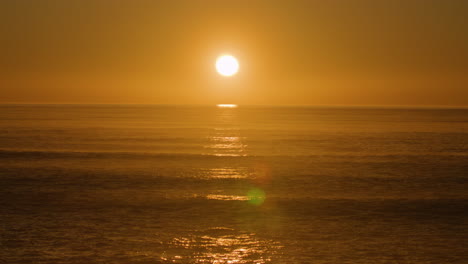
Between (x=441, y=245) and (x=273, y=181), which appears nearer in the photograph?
(x=441, y=245)

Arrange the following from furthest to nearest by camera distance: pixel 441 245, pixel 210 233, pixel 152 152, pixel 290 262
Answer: pixel 152 152, pixel 210 233, pixel 441 245, pixel 290 262

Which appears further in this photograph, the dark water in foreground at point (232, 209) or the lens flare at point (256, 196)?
the lens flare at point (256, 196)

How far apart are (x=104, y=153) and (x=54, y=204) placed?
1462 centimetres

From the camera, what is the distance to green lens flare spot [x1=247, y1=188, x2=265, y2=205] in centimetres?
1600

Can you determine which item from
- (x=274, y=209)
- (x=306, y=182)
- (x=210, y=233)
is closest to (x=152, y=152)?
(x=306, y=182)

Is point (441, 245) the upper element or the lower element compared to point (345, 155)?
lower

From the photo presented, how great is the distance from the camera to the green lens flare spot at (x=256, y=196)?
52.5 feet

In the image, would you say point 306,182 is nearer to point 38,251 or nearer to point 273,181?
point 273,181

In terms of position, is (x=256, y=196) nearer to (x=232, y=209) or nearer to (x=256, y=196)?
(x=256, y=196)

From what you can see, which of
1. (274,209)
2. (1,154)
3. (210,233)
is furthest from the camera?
(1,154)

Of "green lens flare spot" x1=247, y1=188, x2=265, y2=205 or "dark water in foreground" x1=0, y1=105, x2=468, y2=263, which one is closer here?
"dark water in foreground" x1=0, y1=105, x2=468, y2=263

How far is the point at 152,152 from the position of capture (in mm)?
30828

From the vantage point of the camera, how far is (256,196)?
55.3 ft

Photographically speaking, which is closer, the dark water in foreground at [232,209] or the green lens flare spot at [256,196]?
the dark water in foreground at [232,209]
